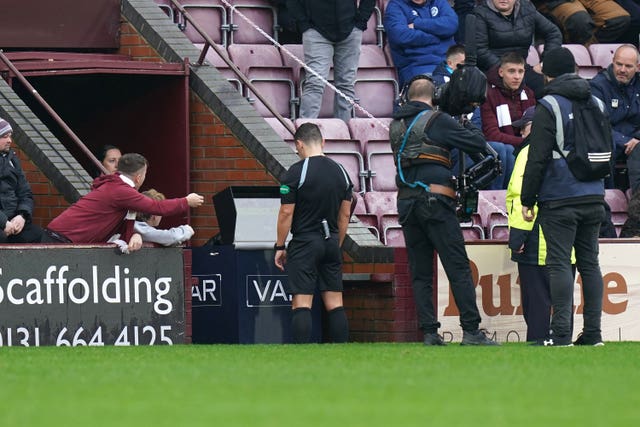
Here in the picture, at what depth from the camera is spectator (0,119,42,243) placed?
531 inches

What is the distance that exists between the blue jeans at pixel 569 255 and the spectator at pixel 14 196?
177 inches

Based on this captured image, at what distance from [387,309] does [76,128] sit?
4596mm

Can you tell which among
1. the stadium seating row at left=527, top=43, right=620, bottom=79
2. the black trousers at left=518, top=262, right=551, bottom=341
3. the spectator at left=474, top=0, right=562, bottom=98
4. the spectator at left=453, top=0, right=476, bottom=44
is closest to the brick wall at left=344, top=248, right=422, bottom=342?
the black trousers at left=518, top=262, right=551, bottom=341

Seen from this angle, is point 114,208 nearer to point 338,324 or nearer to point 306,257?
point 306,257

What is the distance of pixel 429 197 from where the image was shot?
11656mm

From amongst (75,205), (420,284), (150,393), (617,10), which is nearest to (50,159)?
(75,205)

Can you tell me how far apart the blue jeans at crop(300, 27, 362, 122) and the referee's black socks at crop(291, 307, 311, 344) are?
417 cm

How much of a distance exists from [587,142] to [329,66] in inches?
217

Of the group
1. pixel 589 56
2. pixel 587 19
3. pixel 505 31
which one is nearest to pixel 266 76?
pixel 505 31

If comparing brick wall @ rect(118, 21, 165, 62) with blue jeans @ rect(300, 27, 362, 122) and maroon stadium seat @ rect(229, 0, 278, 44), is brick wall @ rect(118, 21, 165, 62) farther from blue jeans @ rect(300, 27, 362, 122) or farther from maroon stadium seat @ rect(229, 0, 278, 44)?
blue jeans @ rect(300, 27, 362, 122)

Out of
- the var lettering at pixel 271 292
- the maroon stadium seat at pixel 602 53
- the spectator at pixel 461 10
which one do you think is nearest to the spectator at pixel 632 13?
the maroon stadium seat at pixel 602 53

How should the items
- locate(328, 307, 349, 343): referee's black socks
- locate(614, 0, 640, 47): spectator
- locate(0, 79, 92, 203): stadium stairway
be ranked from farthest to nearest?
locate(614, 0, 640, 47): spectator → locate(0, 79, 92, 203): stadium stairway → locate(328, 307, 349, 343): referee's black socks

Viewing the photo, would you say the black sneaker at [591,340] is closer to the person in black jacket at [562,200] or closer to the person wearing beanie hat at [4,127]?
the person in black jacket at [562,200]

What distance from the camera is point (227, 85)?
15.6 metres
